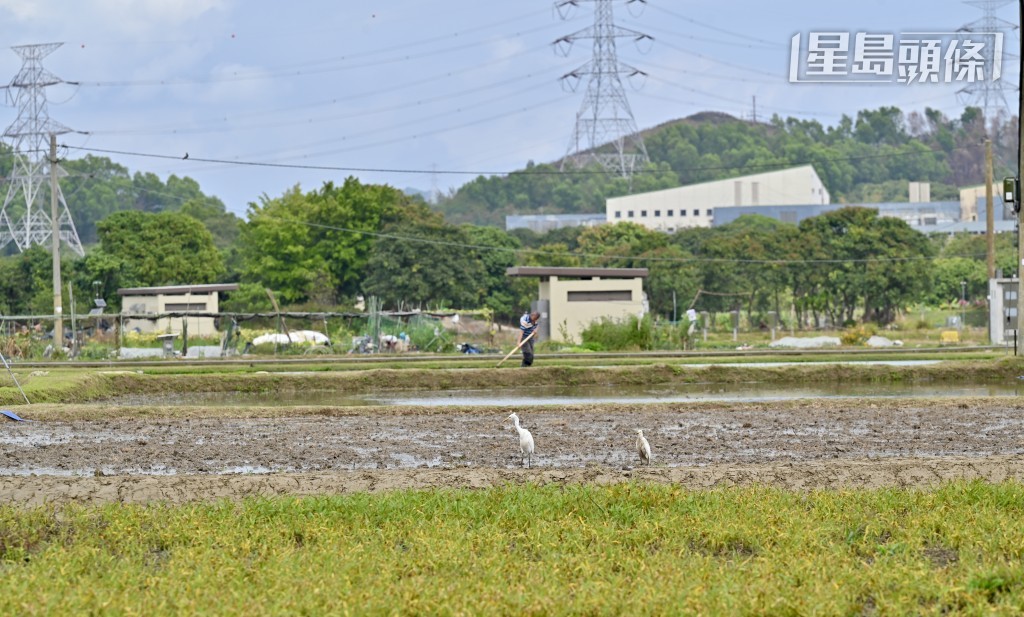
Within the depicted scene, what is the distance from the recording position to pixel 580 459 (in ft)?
52.7

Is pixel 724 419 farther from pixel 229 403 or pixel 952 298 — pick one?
pixel 952 298

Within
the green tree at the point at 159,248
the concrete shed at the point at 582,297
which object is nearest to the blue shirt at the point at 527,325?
the concrete shed at the point at 582,297

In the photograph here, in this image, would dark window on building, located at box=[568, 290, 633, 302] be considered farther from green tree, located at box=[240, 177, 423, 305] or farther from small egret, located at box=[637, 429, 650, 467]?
small egret, located at box=[637, 429, 650, 467]

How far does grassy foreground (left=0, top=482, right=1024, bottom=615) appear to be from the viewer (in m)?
8.13

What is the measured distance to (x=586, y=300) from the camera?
60.1m

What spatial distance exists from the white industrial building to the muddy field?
468 ft

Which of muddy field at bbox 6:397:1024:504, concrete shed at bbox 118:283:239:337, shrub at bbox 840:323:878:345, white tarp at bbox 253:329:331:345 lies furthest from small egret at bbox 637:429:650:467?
concrete shed at bbox 118:283:239:337

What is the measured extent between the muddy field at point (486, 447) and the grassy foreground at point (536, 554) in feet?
3.76

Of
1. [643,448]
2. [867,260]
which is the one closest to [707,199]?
[867,260]

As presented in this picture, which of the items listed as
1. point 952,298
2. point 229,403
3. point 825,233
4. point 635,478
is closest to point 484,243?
point 825,233

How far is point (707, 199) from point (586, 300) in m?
109

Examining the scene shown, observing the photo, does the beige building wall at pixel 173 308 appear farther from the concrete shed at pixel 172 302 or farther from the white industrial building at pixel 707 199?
the white industrial building at pixel 707 199

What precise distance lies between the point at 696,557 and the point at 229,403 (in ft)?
66.2

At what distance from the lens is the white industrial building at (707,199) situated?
165125 millimetres
